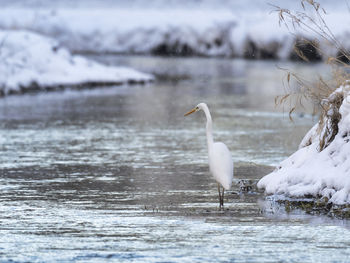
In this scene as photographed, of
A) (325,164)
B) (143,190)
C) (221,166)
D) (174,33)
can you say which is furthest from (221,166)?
(174,33)

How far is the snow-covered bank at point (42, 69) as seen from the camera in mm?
32438

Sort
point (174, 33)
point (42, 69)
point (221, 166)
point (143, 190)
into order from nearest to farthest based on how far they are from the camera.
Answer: point (221, 166)
point (143, 190)
point (42, 69)
point (174, 33)

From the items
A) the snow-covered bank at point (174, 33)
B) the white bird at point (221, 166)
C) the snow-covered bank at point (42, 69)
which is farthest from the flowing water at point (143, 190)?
the snow-covered bank at point (174, 33)

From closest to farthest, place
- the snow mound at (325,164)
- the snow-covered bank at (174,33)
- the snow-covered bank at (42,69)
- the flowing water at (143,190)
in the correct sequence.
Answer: the flowing water at (143,190) < the snow mound at (325,164) < the snow-covered bank at (42,69) < the snow-covered bank at (174,33)

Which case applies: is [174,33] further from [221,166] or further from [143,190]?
[221,166]

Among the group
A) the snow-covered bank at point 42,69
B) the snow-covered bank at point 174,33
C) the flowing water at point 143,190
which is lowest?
the flowing water at point 143,190

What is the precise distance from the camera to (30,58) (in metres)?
34.6

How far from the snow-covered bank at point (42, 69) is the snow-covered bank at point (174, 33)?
56.6 ft

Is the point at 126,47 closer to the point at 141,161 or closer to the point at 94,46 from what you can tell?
the point at 94,46

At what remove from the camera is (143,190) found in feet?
41.1

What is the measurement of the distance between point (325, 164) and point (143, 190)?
259cm

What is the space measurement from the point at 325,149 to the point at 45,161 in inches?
224

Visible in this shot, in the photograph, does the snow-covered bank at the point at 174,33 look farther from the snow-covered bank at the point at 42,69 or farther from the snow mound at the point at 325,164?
the snow mound at the point at 325,164

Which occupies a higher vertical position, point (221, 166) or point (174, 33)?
point (174, 33)
